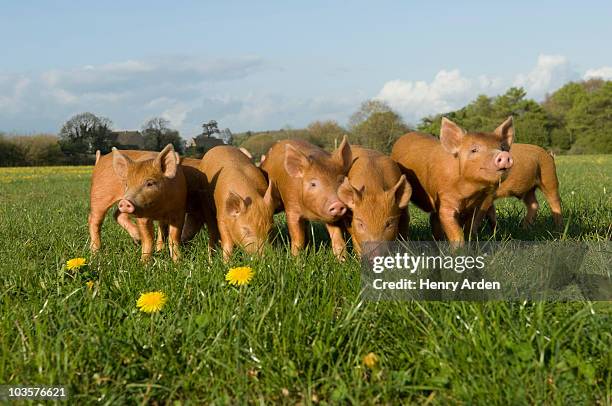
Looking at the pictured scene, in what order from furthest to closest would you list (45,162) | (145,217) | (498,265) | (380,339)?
(45,162), (145,217), (498,265), (380,339)

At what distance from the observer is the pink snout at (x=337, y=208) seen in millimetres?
4965

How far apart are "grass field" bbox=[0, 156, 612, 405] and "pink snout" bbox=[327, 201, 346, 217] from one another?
101 cm

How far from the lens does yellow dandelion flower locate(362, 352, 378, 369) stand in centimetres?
293

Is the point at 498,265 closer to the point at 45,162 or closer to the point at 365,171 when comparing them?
the point at 365,171

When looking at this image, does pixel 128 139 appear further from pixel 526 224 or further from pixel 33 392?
pixel 33 392

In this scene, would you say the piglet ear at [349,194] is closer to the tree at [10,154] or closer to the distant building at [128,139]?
the distant building at [128,139]

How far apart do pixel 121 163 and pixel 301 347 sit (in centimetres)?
355

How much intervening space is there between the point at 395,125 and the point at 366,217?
42570 mm

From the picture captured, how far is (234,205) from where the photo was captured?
18.1 feet

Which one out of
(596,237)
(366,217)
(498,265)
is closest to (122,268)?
(366,217)

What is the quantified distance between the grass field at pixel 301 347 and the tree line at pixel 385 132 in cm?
693

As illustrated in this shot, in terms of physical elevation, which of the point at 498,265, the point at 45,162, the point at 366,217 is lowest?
the point at 45,162

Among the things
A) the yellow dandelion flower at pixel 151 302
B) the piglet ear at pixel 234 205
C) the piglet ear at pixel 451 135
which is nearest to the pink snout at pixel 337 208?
the piglet ear at pixel 234 205

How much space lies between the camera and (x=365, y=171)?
16.8 feet
